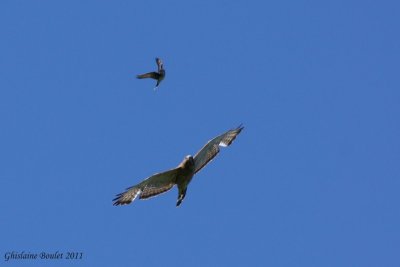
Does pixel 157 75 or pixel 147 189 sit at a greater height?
pixel 157 75

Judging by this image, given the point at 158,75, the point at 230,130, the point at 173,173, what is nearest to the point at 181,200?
the point at 173,173

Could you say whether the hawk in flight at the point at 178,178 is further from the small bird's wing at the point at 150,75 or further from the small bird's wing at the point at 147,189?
the small bird's wing at the point at 150,75

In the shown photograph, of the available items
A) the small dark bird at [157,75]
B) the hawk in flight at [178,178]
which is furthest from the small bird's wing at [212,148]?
the small dark bird at [157,75]

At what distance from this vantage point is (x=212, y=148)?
22422 mm

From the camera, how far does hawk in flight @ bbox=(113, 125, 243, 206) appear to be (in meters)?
21.9

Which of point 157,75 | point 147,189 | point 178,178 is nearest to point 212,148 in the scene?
point 178,178

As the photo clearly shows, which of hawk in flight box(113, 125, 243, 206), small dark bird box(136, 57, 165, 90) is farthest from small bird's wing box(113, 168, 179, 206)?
small dark bird box(136, 57, 165, 90)

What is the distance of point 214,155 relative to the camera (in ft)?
73.4

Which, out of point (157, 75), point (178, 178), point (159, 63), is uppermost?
point (159, 63)

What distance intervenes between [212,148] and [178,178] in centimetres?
108

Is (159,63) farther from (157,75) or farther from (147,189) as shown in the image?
(147,189)

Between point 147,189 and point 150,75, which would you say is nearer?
point 147,189

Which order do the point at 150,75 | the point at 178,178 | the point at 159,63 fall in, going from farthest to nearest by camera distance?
the point at 159,63, the point at 150,75, the point at 178,178

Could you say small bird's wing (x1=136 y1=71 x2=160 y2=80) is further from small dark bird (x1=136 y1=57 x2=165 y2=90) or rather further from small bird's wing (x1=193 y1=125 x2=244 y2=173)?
small bird's wing (x1=193 y1=125 x2=244 y2=173)
